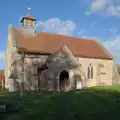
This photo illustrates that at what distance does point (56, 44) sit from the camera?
41.1m

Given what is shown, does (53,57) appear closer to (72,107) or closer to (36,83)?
(36,83)

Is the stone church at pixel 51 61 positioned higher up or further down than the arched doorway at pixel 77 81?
higher up

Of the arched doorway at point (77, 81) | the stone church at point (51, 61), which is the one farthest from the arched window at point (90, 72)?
the arched doorway at point (77, 81)

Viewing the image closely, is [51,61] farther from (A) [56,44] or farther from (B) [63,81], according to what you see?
(A) [56,44]

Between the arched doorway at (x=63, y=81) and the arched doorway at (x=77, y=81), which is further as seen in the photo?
the arched doorway at (x=63, y=81)

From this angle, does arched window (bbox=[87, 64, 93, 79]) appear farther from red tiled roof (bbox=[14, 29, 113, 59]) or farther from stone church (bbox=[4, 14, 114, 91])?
red tiled roof (bbox=[14, 29, 113, 59])

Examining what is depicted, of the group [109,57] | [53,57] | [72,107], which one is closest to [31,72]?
[53,57]

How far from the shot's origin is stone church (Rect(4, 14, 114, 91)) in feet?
115

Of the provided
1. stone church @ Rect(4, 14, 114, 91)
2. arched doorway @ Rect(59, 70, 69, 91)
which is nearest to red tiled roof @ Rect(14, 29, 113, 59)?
stone church @ Rect(4, 14, 114, 91)

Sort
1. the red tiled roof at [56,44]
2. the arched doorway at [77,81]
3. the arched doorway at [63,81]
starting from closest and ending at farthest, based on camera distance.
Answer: the arched doorway at [77,81]
the arched doorway at [63,81]
the red tiled roof at [56,44]

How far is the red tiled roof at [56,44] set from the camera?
126 feet

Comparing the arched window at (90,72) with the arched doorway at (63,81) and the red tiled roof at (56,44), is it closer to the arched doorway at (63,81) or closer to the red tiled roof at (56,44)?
the red tiled roof at (56,44)

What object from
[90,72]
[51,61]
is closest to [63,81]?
[51,61]

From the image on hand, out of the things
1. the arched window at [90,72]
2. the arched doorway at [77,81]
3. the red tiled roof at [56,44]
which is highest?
the red tiled roof at [56,44]
